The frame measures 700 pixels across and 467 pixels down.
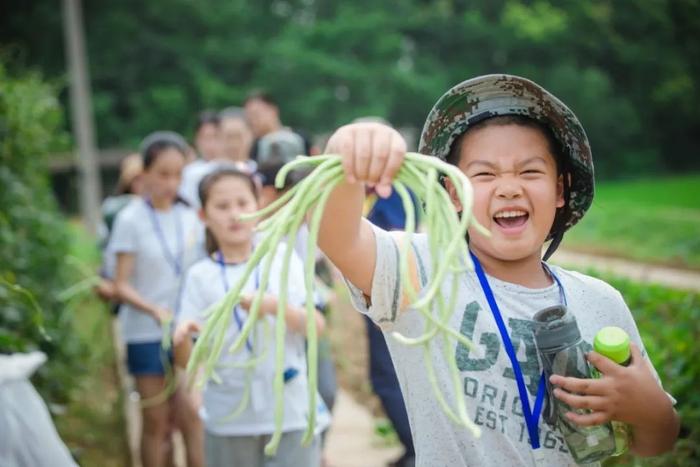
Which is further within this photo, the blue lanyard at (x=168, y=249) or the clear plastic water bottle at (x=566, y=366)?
the blue lanyard at (x=168, y=249)

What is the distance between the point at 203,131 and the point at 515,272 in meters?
5.98

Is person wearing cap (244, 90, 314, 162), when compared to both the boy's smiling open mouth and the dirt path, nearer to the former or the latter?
the dirt path

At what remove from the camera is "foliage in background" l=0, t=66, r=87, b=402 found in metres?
4.75

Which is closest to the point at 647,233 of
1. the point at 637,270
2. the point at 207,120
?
the point at 637,270

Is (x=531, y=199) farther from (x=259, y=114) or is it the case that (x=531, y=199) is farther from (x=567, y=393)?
(x=259, y=114)

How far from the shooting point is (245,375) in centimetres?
343

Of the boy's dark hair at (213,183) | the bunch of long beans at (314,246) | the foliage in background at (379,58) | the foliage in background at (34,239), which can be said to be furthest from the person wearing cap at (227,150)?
the foliage in background at (379,58)

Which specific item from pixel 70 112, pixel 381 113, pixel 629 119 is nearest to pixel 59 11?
pixel 70 112

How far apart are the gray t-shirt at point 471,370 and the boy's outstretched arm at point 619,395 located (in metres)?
0.12

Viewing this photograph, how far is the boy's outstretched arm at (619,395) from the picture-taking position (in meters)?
1.96

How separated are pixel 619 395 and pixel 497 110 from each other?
0.74 m

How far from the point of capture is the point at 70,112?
30.0 metres

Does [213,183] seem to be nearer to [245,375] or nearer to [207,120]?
[245,375]

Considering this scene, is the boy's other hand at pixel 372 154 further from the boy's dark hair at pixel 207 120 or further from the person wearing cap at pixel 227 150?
the boy's dark hair at pixel 207 120
